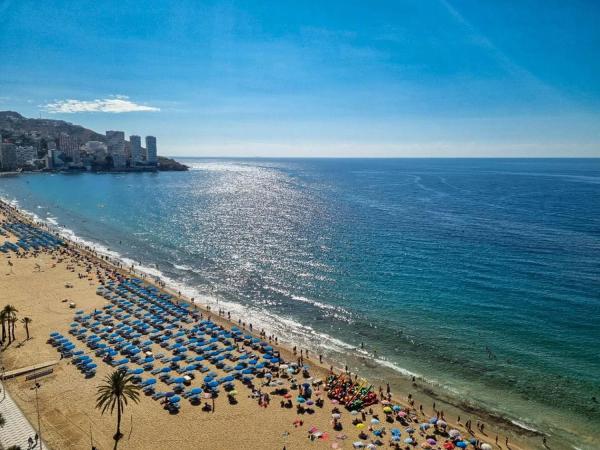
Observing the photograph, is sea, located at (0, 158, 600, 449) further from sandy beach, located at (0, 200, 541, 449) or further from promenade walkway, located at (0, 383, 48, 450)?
promenade walkway, located at (0, 383, 48, 450)

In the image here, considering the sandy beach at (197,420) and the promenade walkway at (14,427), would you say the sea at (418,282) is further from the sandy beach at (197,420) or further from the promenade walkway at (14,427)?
the promenade walkway at (14,427)

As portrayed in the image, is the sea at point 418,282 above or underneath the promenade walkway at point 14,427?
above

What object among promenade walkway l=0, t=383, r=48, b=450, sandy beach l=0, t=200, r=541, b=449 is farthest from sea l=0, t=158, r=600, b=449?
promenade walkway l=0, t=383, r=48, b=450

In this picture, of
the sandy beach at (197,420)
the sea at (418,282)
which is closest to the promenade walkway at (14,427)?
the sandy beach at (197,420)

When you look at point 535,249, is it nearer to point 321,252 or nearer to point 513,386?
point 321,252

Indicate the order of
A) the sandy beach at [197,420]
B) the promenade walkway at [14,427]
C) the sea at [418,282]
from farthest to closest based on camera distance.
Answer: the sea at [418,282]
the sandy beach at [197,420]
the promenade walkway at [14,427]

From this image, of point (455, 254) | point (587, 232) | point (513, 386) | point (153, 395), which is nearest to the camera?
point (153, 395)

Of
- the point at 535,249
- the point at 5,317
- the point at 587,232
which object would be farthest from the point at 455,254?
the point at 5,317
